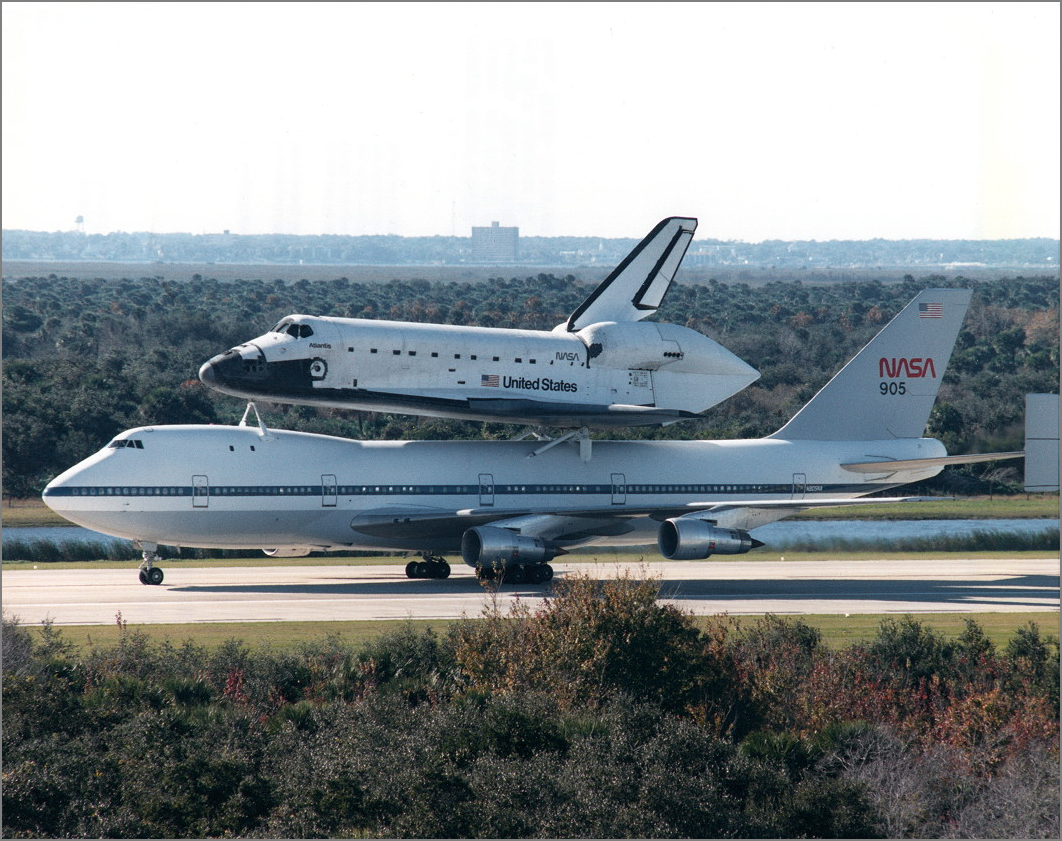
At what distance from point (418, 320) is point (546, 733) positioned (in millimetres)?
83442

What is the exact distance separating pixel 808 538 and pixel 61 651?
2952cm

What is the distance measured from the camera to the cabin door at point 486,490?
1667 inches

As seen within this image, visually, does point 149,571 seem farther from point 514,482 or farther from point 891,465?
point 891,465

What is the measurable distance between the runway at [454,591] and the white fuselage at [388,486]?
1.77 metres

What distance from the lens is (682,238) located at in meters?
44.8

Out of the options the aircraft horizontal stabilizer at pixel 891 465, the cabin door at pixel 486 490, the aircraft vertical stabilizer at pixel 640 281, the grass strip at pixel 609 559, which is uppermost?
the aircraft vertical stabilizer at pixel 640 281

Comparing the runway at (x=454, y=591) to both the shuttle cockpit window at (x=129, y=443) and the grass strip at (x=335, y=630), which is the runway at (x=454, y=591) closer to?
the grass strip at (x=335, y=630)

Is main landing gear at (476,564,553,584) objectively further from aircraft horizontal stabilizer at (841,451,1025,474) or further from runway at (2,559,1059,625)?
aircraft horizontal stabilizer at (841,451,1025,474)

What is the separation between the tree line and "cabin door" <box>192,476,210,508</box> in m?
8.92

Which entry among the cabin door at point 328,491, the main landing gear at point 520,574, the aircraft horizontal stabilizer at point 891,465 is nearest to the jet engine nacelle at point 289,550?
the cabin door at point 328,491

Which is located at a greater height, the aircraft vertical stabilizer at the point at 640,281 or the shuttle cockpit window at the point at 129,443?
the aircraft vertical stabilizer at the point at 640,281

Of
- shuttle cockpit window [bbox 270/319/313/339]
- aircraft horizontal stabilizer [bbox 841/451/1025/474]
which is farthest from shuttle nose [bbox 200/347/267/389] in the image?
aircraft horizontal stabilizer [bbox 841/451/1025/474]

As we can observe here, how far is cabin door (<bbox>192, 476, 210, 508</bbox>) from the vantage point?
3906cm

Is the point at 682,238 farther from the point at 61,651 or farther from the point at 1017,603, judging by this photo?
the point at 61,651
